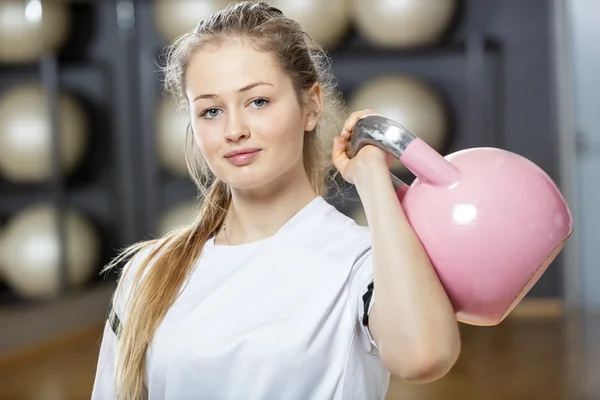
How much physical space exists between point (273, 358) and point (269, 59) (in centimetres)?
43

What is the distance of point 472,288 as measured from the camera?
108 centimetres

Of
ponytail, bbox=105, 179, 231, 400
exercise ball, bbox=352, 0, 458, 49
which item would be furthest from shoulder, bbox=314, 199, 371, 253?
exercise ball, bbox=352, 0, 458, 49

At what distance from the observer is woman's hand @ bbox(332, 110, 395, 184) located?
1160 mm

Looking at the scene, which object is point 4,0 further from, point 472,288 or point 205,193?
point 472,288

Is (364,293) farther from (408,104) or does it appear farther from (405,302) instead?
(408,104)

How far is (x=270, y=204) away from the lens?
4.51 ft

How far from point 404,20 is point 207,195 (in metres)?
3.03

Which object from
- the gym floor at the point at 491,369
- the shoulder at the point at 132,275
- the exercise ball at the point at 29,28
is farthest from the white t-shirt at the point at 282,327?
the exercise ball at the point at 29,28

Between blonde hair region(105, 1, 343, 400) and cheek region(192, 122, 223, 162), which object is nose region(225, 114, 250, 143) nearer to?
cheek region(192, 122, 223, 162)

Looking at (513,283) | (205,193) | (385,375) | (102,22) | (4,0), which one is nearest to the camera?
(513,283)

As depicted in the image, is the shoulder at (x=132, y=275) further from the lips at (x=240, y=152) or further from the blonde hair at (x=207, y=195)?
the lips at (x=240, y=152)

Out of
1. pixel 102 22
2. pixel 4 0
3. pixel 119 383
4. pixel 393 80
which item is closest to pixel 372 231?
pixel 119 383

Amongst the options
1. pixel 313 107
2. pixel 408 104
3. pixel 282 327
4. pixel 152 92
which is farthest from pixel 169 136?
pixel 282 327

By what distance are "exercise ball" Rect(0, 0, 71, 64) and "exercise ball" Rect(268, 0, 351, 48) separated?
109 cm
